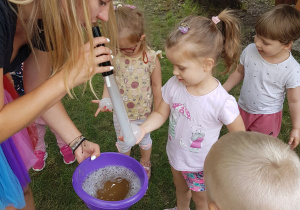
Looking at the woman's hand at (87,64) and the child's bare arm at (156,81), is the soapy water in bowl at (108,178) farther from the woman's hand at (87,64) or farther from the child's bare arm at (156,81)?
the woman's hand at (87,64)

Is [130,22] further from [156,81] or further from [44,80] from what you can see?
[44,80]

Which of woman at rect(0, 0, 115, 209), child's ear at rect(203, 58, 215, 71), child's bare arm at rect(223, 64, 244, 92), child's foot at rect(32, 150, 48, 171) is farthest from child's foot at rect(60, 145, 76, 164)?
child's ear at rect(203, 58, 215, 71)

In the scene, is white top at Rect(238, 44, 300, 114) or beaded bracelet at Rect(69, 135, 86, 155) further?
white top at Rect(238, 44, 300, 114)

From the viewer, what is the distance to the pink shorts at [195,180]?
64.0 inches

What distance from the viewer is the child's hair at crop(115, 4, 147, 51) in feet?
5.96

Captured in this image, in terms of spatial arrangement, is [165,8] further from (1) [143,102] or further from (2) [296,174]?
(2) [296,174]

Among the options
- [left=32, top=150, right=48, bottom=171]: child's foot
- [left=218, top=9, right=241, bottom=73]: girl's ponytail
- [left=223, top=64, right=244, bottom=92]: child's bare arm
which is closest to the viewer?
[left=218, top=9, right=241, bottom=73]: girl's ponytail

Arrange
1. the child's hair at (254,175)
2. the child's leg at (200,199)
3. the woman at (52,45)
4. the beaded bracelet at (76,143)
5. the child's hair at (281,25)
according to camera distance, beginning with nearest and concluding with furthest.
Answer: the child's hair at (254,175) → the woman at (52,45) → the beaded bracelet at (76,143) → the child's leg at (200,199) → the child's hair at (281,25)

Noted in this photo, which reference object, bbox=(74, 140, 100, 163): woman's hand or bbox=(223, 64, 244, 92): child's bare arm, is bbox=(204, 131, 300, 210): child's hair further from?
bbox=(223, 64, 244, 92): child's bare arm

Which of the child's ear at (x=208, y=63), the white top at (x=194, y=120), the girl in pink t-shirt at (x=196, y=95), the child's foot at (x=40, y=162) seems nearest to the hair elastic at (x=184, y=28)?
the girl in pink t-shirt at (x=196, y=95)

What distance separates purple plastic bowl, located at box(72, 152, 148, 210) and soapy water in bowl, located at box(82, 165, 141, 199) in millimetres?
22

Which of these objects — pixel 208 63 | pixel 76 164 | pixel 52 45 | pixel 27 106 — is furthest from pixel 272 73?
pixel 76 164

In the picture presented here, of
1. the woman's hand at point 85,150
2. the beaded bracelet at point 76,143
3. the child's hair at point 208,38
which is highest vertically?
the child's hair at point 208,38

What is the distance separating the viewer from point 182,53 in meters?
1.40
